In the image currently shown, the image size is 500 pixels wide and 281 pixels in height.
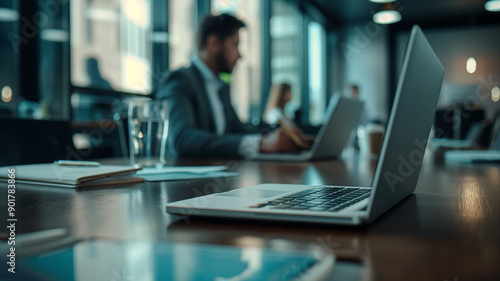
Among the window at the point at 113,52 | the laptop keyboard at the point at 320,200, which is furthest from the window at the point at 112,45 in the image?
the laptop keyboard at the point at 320,200

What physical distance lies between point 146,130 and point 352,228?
72cm

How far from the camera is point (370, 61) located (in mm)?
8578

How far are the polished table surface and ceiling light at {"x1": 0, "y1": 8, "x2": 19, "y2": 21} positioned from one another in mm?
2538

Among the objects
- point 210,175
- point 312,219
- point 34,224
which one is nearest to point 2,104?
point 210,175

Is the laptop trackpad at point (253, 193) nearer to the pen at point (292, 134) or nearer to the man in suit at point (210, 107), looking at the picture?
the man in suit at point (210, 107)

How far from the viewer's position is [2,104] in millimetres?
2766

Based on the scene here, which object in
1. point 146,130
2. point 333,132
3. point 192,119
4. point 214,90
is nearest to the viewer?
point 146,130

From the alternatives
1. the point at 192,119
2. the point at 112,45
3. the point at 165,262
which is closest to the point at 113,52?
the point at 112,45

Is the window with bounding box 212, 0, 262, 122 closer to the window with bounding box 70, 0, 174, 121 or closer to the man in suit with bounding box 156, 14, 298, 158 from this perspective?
the window with bounding box 70, 0, 174, 121

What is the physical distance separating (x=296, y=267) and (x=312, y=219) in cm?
13

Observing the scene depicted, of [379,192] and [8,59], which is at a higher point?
[8,59]

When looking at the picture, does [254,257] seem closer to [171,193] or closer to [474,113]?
[171,193]

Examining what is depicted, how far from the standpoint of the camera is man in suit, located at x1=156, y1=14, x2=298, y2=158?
5.23ft

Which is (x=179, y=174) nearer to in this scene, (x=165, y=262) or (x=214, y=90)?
(x=165, y=262)
